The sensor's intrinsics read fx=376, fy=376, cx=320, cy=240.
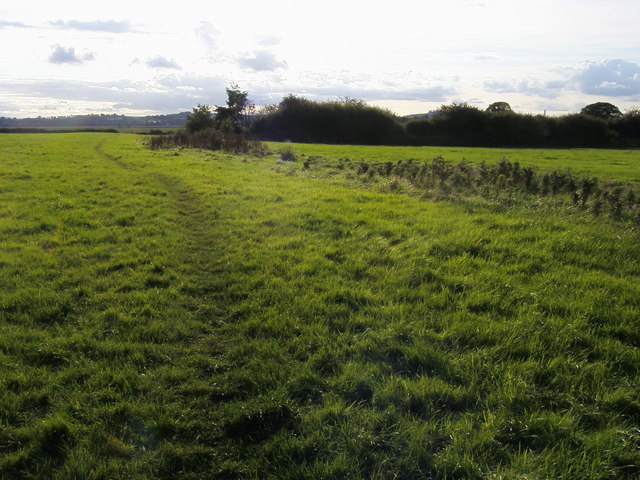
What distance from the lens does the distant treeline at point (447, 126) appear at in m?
58.6

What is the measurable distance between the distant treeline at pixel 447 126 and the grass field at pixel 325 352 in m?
58.6

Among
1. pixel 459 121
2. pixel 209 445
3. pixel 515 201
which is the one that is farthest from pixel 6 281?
pixel 459 121

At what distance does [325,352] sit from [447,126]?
66290 mm

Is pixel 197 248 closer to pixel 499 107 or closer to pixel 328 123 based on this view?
pixel 328 123

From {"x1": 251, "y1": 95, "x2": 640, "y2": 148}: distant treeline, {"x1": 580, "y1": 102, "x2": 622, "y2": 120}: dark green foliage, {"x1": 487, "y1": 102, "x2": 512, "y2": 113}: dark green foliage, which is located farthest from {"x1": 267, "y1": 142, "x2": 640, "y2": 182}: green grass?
{"x1": 580, "y1": 102, "x2": 622, "y2": 120}: dark green foliage

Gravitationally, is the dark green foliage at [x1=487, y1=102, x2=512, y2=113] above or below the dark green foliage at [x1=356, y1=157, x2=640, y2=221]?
above

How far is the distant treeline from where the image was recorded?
5859cm

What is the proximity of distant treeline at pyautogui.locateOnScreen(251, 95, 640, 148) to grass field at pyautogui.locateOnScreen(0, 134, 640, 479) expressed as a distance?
192 ft

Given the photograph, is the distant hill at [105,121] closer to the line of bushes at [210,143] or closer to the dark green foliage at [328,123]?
the dark green foliage at [328,123]

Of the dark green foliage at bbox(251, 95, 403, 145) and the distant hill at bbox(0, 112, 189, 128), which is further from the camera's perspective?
the distant hill at bbox(0, 112, 189, 128)

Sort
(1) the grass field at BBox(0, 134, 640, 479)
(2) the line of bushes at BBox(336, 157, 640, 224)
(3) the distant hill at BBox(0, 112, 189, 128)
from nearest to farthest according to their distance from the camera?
(1) the grass field at BBox(0, 134, 640, 479)
(2) the line of bushes at BBox(336, 157, 640, 224)
(3) the distant hill at BBox(0, 112, 189, 128)

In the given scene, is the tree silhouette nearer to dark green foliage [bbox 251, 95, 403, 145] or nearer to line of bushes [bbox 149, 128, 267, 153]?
dark green foliage [bbox 251, 95, 403, 145]

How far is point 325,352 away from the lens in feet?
13.4

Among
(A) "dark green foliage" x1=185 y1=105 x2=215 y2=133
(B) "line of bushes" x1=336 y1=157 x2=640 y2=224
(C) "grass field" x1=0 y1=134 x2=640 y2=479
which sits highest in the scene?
(A) "dark green foliage" x1=185 y1=105 x2=215 y2=133
